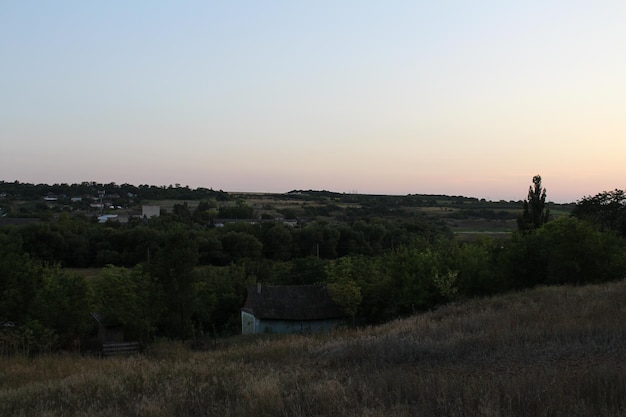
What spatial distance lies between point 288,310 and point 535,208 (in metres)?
20.5

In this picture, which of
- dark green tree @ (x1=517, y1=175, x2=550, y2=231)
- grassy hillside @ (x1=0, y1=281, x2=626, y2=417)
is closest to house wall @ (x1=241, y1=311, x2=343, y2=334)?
dark green tree @ (x1=517, y1=175, x2=550, y2=231)

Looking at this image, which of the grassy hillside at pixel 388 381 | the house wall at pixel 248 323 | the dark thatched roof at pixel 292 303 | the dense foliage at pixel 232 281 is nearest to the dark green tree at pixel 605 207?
the dense foliage at pixel 232 281

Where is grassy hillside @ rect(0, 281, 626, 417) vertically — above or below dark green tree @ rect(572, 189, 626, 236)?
below

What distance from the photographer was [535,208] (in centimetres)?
3600

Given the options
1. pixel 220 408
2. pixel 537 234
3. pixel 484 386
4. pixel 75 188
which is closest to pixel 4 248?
pixel 220 408

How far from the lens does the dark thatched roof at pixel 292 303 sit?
41188 mm

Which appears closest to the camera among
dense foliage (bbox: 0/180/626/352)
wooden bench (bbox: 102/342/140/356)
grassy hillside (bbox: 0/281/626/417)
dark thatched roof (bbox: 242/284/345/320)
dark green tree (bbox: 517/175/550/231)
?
grassy hillside (bbox: 0/281/626/417)

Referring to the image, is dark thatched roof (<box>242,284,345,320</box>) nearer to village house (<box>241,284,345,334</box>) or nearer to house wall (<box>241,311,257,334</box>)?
village house (<box>241,284,345,334</box>)

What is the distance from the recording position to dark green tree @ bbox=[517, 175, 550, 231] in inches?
1398

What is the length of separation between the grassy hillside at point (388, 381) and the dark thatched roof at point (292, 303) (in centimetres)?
2980

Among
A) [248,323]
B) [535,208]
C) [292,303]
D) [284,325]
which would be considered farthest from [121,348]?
[535,208]

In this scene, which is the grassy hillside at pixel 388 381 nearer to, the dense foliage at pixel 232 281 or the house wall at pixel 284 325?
the dense foliage at pixel 232 281

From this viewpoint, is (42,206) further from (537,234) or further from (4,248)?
(537,234)

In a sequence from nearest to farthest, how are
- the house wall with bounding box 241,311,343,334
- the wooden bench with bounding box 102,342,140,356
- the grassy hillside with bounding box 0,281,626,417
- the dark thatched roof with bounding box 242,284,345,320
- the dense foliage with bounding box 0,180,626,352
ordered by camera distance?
1. the grassy hillside with bounding box 0,281,626,417
2. the wooden bench with bounding box 102,342,140,356
3. the dense foliage with bounding box 0,180,626,352
4. the house wall with bounding box 241,311,343,334
5. the dark thatched roof with bounding box 242,284,345,320
